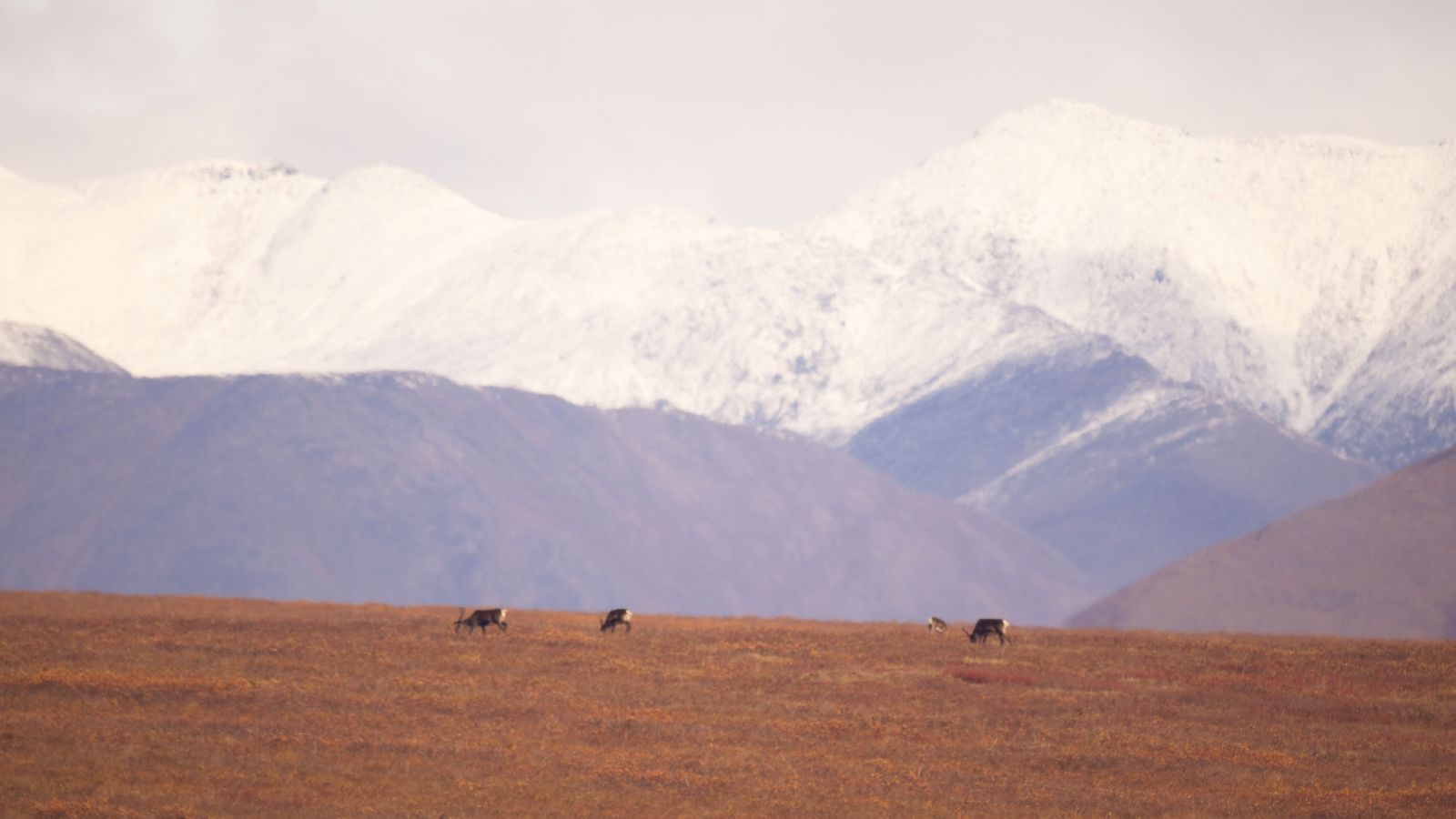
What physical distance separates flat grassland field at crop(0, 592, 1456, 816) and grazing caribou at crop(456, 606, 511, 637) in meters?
0.45

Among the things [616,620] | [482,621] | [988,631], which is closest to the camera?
[482,621]

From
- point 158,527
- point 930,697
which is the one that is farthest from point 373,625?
point 158,527

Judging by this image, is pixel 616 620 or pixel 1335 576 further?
pixel 1335 576

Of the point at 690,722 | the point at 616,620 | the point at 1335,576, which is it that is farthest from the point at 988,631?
the point at 1335,576

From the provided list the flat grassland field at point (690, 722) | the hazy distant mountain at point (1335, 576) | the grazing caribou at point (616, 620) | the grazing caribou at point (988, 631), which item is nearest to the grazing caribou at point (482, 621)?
the flat grassland field at point (690, 722)

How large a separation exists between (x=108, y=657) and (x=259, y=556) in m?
141

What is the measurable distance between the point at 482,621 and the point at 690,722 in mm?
16438

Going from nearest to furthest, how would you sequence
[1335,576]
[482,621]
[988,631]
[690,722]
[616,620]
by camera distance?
[690,722], [482,621], [616,620], [988,631], [1335,576]

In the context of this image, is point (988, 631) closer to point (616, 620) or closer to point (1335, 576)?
point (616, 620)

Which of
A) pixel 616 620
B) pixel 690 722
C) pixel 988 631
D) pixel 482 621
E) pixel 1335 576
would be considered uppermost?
pixel 1335 576

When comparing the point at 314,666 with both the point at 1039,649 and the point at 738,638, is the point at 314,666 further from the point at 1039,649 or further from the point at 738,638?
the point at 1039,649

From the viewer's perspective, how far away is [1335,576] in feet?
517

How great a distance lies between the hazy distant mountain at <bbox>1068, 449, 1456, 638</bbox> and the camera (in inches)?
5950

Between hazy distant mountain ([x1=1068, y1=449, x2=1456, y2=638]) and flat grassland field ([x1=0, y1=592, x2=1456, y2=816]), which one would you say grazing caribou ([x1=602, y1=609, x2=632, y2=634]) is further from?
hazy distant mountain ([x1=1068, y1=449, x2=1456, y2=638])
